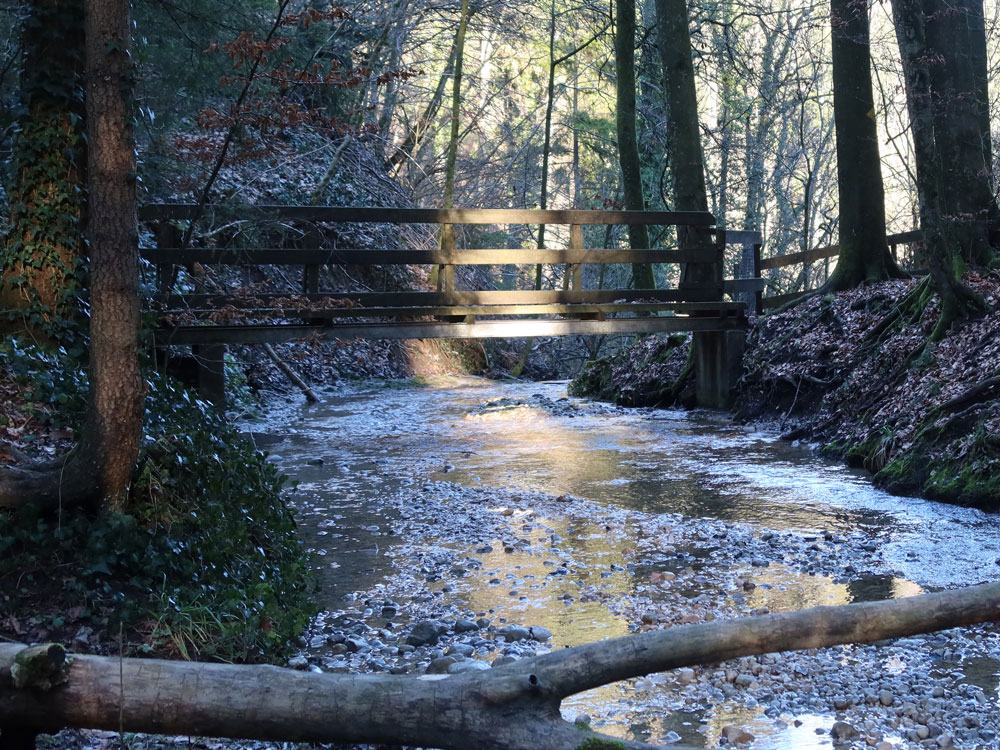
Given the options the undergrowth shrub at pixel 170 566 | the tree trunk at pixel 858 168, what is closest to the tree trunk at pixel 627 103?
the tree trunk at pixel 858 168

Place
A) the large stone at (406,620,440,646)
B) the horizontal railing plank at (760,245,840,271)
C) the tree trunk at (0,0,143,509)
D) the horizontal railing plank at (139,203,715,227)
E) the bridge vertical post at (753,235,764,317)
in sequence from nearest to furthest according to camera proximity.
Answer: the tree trunk at (0,0,143,509), the large stone at (406,620,440,646), the horizontal railing plank at (139,203,715,227), the bridge vertical post at (753,235,764,317), the horizontal railing plank at (760,245,840,271)

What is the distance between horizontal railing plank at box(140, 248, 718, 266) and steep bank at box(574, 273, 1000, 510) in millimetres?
1821

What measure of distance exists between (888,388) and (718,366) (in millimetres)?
3831

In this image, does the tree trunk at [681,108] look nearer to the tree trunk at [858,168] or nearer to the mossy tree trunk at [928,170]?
the tree trunk at [858,168]

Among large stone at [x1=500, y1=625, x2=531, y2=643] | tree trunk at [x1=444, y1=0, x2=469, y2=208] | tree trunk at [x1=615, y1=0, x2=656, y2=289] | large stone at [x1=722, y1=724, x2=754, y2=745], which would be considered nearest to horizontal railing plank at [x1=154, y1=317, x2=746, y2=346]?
tree trunk at [x1=615, y1=0, x2=656, y2=289]

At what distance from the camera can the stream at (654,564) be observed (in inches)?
147

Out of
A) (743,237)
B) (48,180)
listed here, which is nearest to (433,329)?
(743,237)

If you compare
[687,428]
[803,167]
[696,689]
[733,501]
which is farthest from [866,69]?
[803,167]

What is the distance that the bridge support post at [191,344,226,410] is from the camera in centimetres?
1044

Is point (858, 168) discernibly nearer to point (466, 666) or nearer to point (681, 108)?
point (681, 108)

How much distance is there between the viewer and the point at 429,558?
6145mm

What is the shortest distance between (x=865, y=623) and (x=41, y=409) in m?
4.60

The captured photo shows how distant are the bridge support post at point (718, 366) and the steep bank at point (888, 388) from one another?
0.23 metres

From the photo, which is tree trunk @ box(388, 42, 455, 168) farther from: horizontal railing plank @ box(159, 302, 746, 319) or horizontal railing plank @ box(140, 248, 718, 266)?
horizontal railing plank @ box(159, 302, 746, 319)
